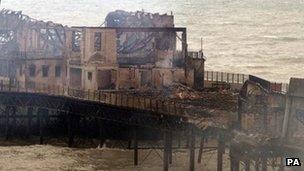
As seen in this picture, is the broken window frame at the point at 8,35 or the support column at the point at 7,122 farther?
the broken window frame at the point at 8,35

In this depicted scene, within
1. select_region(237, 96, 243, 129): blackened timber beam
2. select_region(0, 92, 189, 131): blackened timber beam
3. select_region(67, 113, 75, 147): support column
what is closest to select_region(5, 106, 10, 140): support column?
select_region(0, 92, 189, 131): blackened timber beam

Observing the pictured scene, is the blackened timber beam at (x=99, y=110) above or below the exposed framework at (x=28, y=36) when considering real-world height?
below

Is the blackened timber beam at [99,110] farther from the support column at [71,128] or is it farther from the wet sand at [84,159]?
the wet sand at [84,159]

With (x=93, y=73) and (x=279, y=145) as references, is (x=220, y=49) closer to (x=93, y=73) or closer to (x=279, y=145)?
(x=93, y=73)

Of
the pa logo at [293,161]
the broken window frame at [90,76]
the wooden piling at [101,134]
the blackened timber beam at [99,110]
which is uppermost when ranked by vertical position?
the broken window frame at [90,76]

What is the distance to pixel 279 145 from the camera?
108ft

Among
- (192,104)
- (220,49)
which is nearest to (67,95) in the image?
(192,104)

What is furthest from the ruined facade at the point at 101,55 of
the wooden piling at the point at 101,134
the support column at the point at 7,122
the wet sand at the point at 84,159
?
the wet sand at the point at 84,159

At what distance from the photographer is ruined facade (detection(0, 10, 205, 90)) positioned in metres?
64.9

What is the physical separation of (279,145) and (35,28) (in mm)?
47249

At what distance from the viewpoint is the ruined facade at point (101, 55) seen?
213ft

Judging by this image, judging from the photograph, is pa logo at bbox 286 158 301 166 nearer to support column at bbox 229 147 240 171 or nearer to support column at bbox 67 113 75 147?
support column at bbox 229 147 240 171

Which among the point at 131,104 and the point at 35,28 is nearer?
the point at 131,104

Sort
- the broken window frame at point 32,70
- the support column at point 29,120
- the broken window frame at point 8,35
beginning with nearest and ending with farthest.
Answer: the support column at point 29,120 → the broken window frame at point 32,70 → the broken window frame at point 8,35
